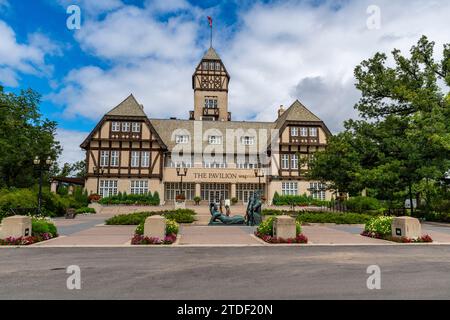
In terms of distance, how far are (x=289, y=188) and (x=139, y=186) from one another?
788 inches

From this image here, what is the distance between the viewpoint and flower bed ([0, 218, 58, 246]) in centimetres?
1277

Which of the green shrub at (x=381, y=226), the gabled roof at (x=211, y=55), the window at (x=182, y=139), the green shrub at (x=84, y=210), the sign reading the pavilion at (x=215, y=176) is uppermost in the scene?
the gabled roof at (x=211, y=55)

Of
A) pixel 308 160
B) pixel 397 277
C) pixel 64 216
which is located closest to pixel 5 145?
pixel 64 216

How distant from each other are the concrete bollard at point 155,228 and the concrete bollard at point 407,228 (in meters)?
10.2

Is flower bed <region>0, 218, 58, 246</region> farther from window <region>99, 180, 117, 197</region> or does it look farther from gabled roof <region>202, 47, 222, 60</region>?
gabled roof <region>202, 47, 222, 60</region>

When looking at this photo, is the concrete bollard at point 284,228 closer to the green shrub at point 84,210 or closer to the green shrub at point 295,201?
the green shrub at point 84,210

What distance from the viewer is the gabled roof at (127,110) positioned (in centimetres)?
4269

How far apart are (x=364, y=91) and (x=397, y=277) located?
25457 millimetres

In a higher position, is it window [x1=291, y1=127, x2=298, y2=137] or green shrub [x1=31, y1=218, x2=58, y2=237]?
window [x1=291, y1=127, x2=298, y2=137]

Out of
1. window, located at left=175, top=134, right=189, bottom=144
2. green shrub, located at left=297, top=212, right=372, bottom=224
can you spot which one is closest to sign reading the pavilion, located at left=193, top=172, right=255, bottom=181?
window, located at left=175, top=134, right=189, bottom=144

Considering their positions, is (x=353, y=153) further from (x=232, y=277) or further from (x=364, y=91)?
(x=232, y=277)

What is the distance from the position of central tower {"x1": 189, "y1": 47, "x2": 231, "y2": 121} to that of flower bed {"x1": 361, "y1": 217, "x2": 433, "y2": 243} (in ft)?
142

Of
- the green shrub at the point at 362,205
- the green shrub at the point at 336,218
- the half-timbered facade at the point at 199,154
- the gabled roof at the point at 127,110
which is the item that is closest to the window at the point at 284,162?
the half-timbered facade at the point at 199,154

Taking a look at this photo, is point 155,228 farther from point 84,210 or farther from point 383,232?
point 84,210
